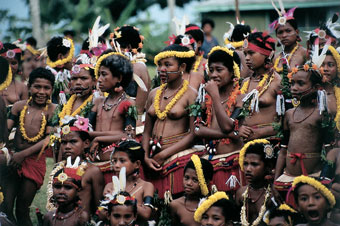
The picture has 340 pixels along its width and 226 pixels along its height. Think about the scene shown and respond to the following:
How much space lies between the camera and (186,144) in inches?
284

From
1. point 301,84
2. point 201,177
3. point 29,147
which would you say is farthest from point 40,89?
point 301,84

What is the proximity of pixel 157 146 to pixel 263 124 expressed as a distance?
1251 mm

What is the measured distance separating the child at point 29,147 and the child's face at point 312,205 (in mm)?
3704

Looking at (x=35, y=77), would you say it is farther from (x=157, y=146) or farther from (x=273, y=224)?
(x=273, y=224)

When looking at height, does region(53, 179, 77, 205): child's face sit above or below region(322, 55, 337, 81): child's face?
below

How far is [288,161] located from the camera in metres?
6.55

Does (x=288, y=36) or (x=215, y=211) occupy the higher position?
(x=288, y=36)

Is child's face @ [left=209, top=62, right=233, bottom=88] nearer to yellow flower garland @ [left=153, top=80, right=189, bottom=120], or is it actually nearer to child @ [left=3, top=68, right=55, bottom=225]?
yellow flower garland @ [left=153, top=80, right=189, bottom=120]

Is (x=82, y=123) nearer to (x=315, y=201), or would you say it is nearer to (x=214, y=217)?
(x=214, y=217)

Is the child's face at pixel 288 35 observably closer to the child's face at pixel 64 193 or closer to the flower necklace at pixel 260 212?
the flower necklace at pixel 260 212

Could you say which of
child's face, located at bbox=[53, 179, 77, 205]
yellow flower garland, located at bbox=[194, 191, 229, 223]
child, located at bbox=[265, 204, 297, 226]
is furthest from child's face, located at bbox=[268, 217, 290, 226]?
child's face, located at bbox=[53, 179, 77, 205]

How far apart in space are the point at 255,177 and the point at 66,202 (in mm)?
2001

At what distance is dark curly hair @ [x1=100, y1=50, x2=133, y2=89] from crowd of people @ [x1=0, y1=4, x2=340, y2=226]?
16 mm

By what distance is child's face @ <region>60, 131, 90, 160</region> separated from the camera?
287 inches
